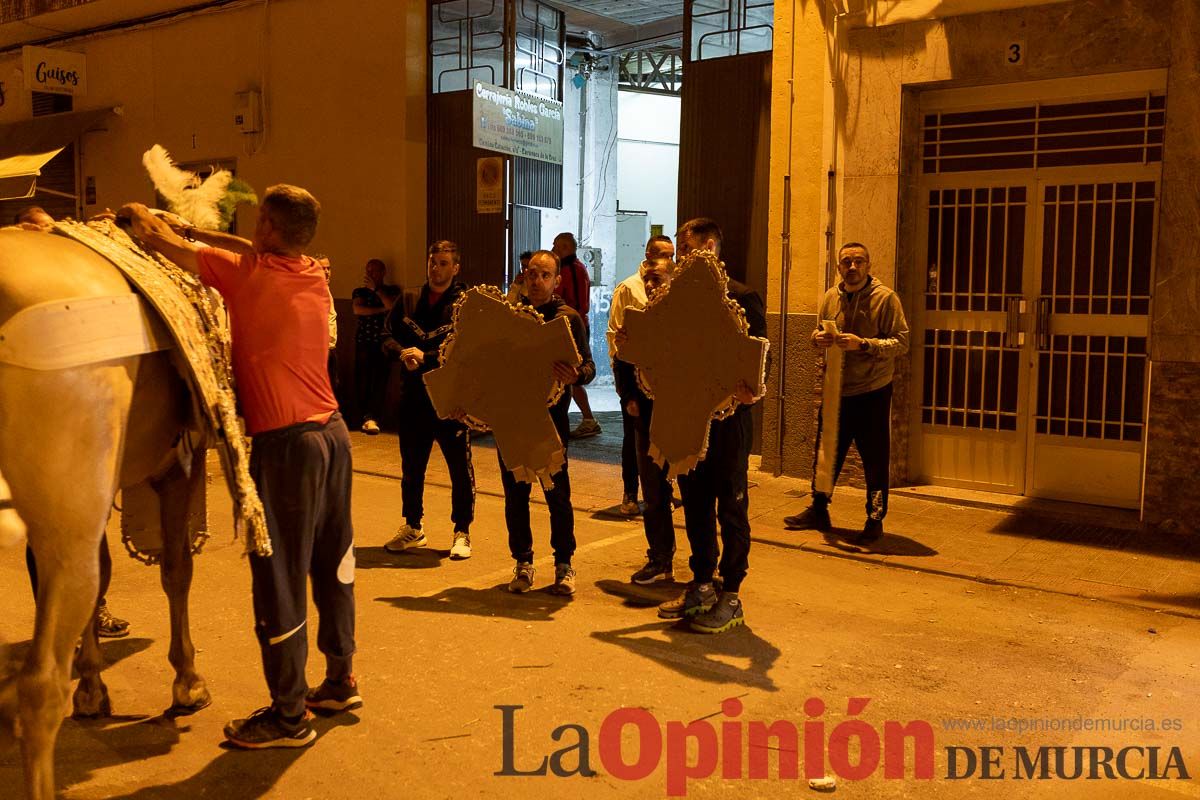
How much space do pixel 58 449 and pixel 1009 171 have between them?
23.7 ft

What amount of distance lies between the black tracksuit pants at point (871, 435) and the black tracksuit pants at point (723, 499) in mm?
2058

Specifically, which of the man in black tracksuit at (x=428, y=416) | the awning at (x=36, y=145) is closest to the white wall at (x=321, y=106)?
the awning at (x=36, y=145)

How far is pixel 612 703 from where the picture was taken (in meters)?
4.57

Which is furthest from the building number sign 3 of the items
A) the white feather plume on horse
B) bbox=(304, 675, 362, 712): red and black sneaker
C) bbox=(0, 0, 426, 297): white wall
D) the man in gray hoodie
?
bbox=(0, 0, 426, 297): white wall

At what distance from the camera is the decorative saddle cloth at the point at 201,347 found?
362cm

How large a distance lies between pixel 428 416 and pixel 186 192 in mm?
2964

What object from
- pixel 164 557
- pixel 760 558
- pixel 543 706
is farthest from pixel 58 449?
pixel 760 558

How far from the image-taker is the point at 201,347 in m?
3.73

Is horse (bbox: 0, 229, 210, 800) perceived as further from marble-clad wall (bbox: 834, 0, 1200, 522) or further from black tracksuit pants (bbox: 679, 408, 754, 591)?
marble-clad wall (bbox: 834, 0, 1200, 522)

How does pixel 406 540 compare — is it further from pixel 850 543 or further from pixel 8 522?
pixel 8 522

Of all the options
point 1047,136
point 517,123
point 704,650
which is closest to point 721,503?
point 704,650

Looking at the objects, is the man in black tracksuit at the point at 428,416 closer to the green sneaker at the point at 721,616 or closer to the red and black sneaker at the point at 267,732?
the green sneaker at the point at 721,616

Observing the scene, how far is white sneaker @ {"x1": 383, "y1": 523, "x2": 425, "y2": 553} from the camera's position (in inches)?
279

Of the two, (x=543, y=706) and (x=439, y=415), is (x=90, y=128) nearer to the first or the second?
(x=439, y=415)
